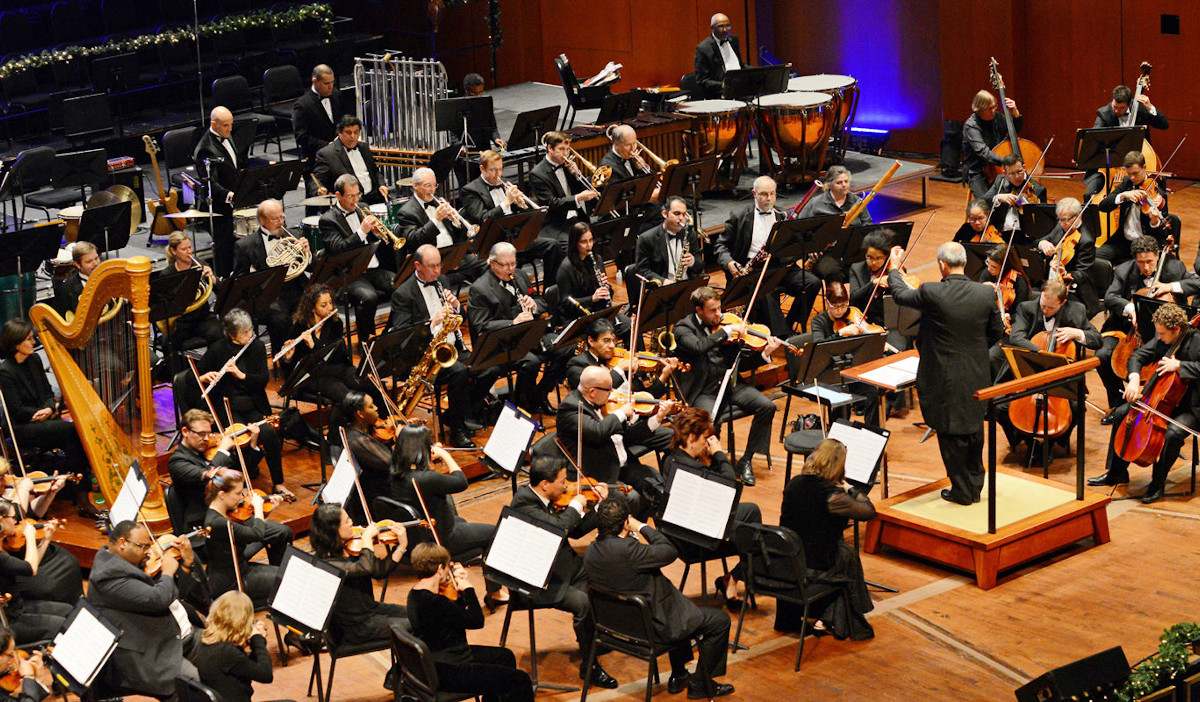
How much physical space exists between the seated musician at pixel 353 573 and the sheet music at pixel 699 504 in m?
1.35

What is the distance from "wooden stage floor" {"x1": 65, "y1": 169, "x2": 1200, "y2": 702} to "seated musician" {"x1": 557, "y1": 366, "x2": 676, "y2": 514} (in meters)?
0.62

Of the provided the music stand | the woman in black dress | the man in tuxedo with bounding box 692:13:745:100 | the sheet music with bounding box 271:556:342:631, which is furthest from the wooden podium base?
the man in tuxedo with bounding box 692:13:745:100

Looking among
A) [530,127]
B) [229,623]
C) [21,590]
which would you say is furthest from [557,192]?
[229,623]

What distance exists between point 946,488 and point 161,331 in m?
5.38

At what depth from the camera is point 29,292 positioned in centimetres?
1066

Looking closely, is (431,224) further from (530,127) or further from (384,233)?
(530,127)

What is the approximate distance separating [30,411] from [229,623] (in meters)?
3.36

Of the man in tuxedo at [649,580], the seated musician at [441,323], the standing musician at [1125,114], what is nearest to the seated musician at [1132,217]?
the standing musician at [1125,114]

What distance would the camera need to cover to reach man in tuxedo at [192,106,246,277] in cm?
1138

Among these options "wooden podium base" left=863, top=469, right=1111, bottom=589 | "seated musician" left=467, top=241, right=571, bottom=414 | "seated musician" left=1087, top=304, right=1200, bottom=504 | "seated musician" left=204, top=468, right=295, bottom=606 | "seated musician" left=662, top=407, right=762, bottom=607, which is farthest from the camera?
"seated musician" left=467, top=241, right=571, bottom=414

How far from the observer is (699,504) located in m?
7.11

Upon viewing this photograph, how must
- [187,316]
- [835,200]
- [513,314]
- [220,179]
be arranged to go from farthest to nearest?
[220,179], [835,200], [513,314], [187,316]

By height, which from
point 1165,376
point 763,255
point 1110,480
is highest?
point 763,255

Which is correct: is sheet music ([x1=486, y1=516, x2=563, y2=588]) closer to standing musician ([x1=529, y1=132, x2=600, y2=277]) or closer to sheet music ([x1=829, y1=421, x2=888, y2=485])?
sheet music ([x1=829, y1=421, x2=888, y2=485])
